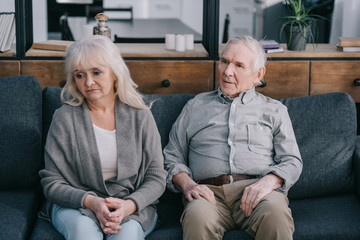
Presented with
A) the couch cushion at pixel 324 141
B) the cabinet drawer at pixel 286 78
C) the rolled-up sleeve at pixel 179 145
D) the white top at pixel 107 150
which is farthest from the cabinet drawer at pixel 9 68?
the couch cushion at pixel 324 141

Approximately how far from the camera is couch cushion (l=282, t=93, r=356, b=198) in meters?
2.12

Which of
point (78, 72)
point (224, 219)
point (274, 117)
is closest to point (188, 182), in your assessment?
point (224, 219)

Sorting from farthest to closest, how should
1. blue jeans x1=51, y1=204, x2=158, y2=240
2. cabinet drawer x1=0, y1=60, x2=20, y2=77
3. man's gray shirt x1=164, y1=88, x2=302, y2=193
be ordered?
cabinet drawer x1=0, y1=60, x2=20, y2=77, man's gray shirt x1=164, y1=88, x2=302, y2=193, blue jeans x1=51, y1=204, x2=158, y2=240

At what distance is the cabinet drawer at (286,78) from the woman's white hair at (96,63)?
826mm

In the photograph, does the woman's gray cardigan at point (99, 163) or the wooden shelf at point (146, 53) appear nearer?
the woman's gray cardigan at point (99, 163)

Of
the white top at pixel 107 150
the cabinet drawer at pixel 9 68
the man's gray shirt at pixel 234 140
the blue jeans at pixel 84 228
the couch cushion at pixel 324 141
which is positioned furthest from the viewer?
the cabinet drawer at pixel 9 68

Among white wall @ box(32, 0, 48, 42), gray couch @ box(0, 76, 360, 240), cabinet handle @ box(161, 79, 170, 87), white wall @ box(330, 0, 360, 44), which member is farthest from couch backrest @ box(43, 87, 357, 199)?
white wall @ box(32, 0, 48, 42)

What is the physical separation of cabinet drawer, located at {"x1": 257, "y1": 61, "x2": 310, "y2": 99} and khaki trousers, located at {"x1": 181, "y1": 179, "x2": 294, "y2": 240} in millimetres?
751

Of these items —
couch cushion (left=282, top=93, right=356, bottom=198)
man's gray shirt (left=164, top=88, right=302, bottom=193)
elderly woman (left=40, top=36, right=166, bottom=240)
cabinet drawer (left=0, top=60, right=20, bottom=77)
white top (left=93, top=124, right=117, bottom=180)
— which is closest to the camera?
elderly woman (left=40, top=36, right=166, bottom=240)

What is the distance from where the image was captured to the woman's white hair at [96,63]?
1816 millimetres

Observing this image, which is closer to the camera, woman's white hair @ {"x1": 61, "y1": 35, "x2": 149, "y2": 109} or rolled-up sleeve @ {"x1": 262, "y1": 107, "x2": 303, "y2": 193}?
woman's white hair @ {"x1": 61, "y1": 35, "x2": 149, "y2": 109}

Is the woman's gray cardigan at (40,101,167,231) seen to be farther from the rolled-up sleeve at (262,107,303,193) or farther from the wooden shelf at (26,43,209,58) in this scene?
the wooden shelf at (26,43,209,58)

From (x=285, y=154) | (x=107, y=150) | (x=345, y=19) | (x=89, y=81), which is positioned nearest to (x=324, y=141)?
(x=285, y=154)

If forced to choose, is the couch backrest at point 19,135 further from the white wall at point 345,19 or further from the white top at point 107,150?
the white wall at point 345,19
